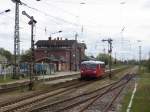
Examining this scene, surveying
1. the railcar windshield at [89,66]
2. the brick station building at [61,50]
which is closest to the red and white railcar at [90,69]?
the railcar windshield at [89,66]

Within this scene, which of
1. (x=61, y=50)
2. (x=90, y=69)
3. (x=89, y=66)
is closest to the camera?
(x=90, y=69)

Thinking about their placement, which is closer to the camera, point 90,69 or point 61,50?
point 90,69

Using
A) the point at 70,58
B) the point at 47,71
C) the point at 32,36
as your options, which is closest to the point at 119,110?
the point at 32,36

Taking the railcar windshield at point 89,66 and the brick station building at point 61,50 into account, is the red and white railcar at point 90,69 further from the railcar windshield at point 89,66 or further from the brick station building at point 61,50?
the brick station building at point 61,50

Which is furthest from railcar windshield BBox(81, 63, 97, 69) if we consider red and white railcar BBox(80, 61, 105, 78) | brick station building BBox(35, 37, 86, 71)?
brick station building BBox(35, 37, 86, 71)

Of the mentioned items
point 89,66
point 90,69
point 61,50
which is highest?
point 61,50

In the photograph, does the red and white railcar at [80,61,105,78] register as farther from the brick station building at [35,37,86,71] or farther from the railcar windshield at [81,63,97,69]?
the brick station building at [35,37,86,71]

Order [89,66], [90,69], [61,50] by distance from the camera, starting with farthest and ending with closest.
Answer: [61,50] < [89,66] < [90,69]

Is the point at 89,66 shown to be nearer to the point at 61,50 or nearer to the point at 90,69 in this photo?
the point at 90,69

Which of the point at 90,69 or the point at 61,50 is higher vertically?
the point at 61,50

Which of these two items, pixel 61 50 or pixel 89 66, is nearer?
pixel 89 66

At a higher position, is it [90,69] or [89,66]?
[89,66]

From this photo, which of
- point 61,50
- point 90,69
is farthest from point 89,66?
point 61,50

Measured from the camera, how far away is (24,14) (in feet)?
126
